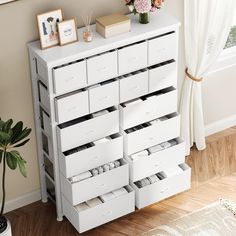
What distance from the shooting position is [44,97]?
4.00 meters

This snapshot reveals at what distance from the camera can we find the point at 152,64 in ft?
13.5

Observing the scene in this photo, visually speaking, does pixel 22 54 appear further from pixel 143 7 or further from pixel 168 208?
pixel 168 208

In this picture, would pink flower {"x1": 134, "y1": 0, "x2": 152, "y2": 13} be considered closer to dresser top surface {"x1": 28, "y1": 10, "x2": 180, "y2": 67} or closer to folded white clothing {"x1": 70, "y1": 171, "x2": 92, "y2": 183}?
dresser top surface {"x1": 28, "y1": 10, "x2": 180, "y2": 67}

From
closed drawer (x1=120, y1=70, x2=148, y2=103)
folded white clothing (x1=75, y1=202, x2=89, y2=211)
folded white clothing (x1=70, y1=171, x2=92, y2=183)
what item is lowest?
folded white clothing (x1=75, y1=202, x2=89, y2=211)

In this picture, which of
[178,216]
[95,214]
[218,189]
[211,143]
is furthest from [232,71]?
[95,214]

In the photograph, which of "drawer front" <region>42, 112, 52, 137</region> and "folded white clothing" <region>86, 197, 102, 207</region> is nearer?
"drawer front" <region>42, 112, 52, 137</region>

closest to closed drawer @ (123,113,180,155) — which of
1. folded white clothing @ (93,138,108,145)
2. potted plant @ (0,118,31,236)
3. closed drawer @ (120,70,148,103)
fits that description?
folded white clothing @ (93,138,108,145)

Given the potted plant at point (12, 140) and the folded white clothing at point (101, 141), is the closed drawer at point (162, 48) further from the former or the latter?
the potted plant at point (12, 140)

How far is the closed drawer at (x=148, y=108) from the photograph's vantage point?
13.6 ft

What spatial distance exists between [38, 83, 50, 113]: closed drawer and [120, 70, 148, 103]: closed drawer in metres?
0.44

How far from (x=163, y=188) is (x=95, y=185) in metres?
0.48

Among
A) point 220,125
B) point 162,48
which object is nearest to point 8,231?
point 162,48

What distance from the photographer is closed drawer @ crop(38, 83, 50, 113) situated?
155 inches

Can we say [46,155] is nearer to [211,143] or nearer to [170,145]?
[170,145]
